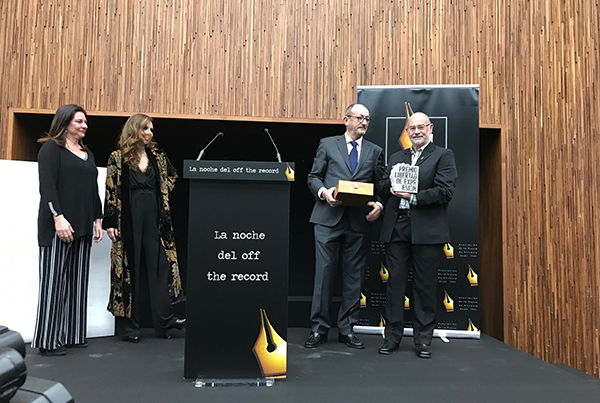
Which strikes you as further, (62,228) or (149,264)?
(149,264)

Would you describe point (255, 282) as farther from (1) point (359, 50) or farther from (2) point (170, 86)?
(1) point (359, 50)

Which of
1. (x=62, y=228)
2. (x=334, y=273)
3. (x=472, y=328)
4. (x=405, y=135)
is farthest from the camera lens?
(x=405, y=135)

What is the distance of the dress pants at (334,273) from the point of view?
2.98 metres

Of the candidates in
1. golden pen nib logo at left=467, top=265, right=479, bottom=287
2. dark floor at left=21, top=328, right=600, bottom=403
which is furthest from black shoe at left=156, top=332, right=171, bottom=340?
golden pen nib logo at left=467, top=265, right=479, bottom=287

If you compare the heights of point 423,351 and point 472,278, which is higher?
point 472,278

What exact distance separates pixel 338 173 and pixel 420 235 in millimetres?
696

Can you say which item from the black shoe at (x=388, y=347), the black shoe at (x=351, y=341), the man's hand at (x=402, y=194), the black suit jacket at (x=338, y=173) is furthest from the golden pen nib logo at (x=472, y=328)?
the man's hand at (x=402, y=194)

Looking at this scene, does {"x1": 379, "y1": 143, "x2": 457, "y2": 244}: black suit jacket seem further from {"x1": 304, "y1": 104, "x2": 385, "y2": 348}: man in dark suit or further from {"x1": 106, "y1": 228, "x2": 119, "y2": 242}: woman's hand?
{"x1": 106, "y1": 228, "x2": 119, "y2": 242}: woman's hand

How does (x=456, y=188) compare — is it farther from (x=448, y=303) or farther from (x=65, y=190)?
(x=65, y=190)

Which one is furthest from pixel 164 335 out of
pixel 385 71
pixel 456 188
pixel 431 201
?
pixel 385 71

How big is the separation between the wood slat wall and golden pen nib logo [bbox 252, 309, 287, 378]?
218 cm

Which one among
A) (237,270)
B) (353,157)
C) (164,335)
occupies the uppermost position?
(353,157)

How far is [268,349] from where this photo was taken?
6.86ft

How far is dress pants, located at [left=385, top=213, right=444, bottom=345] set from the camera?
279 cm
